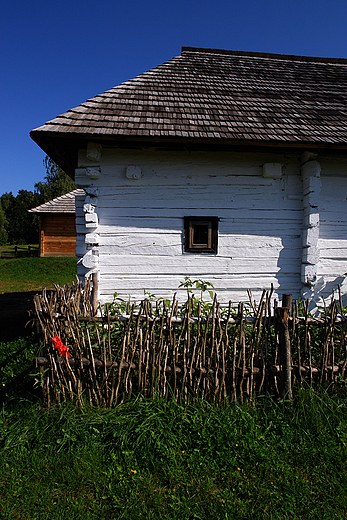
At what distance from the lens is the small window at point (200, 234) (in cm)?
494

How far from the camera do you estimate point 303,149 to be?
4906mm

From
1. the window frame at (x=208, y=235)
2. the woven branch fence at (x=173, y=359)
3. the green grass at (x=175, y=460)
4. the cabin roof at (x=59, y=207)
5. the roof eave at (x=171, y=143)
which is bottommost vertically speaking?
the green grass at (x=175, y=460)

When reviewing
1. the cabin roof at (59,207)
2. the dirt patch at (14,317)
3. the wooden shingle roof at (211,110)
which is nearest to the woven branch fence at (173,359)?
the dirt patch at (14,317)

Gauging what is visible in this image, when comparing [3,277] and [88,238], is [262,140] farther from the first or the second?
[3,277]

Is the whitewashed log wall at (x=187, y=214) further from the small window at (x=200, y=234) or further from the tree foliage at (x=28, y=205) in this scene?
the tree foliage at (x=28, y=205)

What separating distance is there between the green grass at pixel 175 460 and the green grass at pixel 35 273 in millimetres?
9415

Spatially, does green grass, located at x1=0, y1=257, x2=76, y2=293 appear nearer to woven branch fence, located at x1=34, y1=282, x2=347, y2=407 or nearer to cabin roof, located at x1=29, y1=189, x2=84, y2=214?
cabin roof, located at x1=29, y1=189, x2=84, y2=214

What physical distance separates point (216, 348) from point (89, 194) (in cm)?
326

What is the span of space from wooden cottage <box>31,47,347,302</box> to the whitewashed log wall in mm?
17

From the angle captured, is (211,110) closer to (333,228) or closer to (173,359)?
(333,228)

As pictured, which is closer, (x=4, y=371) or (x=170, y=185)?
(x=4, y=371)

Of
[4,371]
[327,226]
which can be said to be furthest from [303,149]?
[4,371]

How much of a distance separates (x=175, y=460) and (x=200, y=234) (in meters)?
3.41

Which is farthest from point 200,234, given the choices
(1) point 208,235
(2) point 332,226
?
(2) point 332,226
